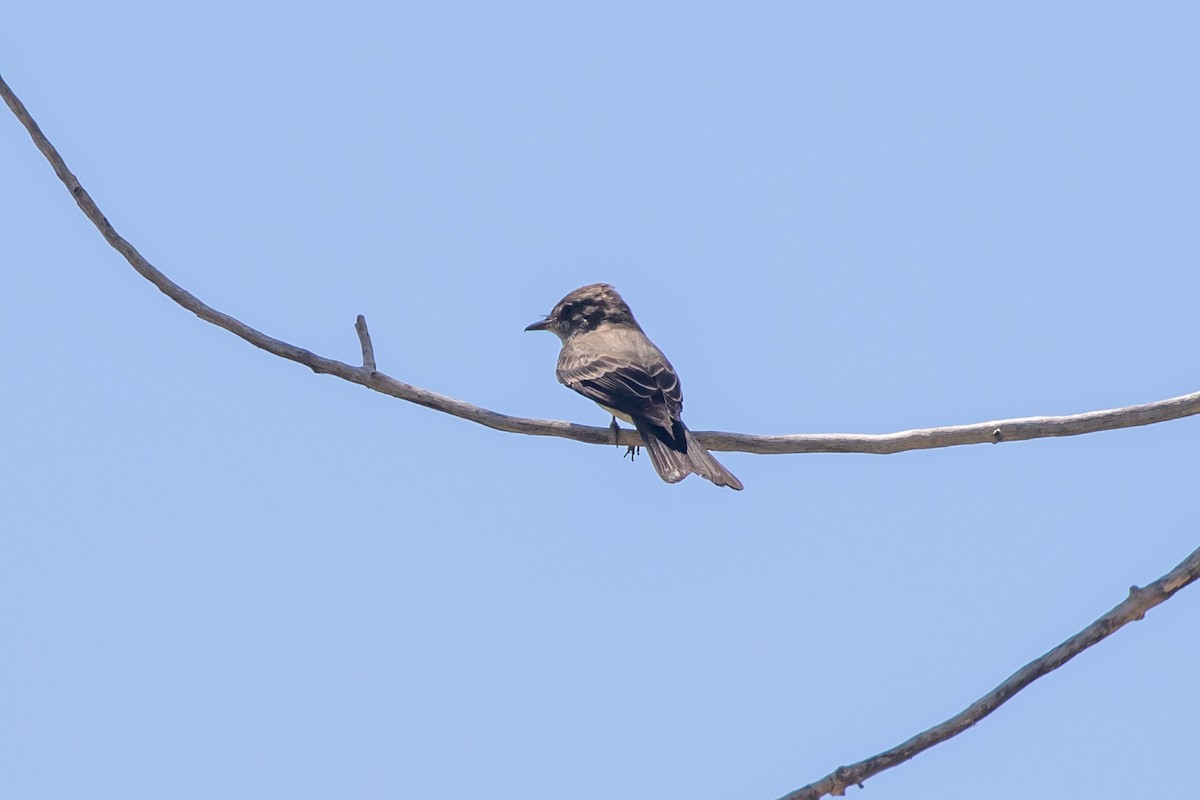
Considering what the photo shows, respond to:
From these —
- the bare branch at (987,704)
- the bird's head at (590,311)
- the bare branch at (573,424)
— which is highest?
the bird's head at (590,311)

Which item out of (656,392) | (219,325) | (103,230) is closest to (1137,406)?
(656,392)

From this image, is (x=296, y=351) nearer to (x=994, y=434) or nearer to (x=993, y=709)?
(x=994, y=434)

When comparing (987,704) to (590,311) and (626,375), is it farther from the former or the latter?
(590,311)

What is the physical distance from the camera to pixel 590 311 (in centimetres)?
1202

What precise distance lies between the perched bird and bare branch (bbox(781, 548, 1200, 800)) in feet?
12.1

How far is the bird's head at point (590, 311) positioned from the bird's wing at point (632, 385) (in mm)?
1214

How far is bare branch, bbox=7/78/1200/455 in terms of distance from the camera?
6.60 metres

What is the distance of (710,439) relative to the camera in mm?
8000

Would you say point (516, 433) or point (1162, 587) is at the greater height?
point (516, 433)

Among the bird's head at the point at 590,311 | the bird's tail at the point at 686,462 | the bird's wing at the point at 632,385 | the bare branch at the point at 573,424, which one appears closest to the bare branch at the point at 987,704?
the bare branch at the point at 573,424

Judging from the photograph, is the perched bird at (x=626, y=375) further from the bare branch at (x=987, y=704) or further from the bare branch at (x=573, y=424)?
the bare branch at (x=987, y=704)

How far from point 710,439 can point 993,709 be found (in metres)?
3.21

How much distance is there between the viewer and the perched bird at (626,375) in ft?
29.4

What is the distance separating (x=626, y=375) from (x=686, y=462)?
130 cm
